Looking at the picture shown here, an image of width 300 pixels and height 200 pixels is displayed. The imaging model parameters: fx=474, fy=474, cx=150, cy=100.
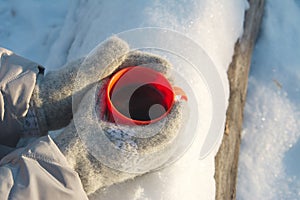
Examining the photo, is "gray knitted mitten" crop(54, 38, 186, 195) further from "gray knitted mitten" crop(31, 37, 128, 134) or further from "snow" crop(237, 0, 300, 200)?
"snow" crop(237, 0, 300, 200)

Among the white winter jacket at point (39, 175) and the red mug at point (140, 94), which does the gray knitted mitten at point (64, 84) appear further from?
the white winter jacket at point (39, 175)

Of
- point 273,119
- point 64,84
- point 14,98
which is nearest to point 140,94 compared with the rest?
point 64,84

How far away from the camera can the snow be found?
5.31 feet

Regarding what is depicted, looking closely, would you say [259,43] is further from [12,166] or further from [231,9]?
[12,166]

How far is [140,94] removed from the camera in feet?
3.82

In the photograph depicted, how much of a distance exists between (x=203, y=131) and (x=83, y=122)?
1.21 feet

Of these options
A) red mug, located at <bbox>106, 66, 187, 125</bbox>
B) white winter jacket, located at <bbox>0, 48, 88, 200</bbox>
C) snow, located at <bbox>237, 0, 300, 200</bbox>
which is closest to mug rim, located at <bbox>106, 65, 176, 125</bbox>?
red mug, located at <bbox>106, 66, 187, 125</bbox>

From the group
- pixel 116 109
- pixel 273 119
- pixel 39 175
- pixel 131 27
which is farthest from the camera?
pixel 273 119

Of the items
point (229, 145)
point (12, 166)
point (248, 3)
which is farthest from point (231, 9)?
point (12, 166)

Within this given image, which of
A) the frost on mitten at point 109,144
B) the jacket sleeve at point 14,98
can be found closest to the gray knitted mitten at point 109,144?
the frost on mitten at point 109,144

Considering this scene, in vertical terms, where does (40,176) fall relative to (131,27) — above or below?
below

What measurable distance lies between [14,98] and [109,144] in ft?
0.93

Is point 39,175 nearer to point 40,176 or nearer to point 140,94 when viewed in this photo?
point 40,176

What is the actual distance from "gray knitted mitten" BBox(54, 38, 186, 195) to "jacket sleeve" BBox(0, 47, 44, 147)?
14cm
